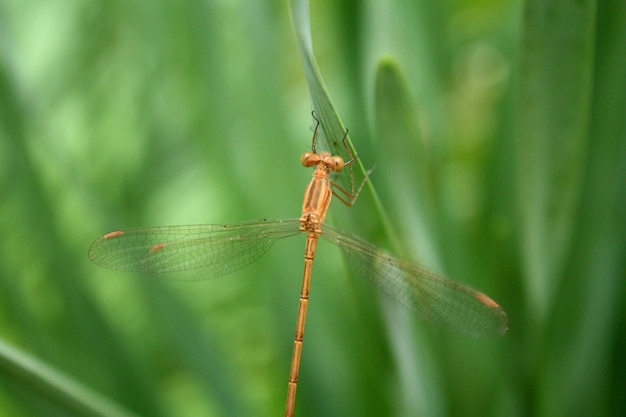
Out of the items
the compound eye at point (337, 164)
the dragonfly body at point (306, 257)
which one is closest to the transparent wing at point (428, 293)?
the dragonfly body at point (306, 257)

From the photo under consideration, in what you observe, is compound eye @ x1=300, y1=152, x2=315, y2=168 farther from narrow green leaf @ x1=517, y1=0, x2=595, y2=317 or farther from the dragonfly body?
narrow green leaf @ x1=517, y1=0, x2=595, y2=317

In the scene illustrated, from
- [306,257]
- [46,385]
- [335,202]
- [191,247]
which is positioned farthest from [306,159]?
[46,385]

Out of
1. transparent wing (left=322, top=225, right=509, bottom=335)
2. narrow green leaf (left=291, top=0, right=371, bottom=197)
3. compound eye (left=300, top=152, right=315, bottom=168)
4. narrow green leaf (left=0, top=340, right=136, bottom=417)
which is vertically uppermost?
narrow green leaf (left=291, top=0, right=371, bottom=197)

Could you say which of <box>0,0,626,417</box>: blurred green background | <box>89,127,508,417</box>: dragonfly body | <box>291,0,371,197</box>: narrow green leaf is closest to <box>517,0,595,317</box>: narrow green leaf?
<box>0,0,626,417</box>: blurred green background

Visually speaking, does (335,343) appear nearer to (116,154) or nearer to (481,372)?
(481,372)

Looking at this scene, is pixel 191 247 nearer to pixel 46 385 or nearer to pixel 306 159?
pixel 306 159

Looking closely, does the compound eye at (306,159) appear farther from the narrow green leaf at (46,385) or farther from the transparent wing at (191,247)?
the narrow green leaf at (46,385)
